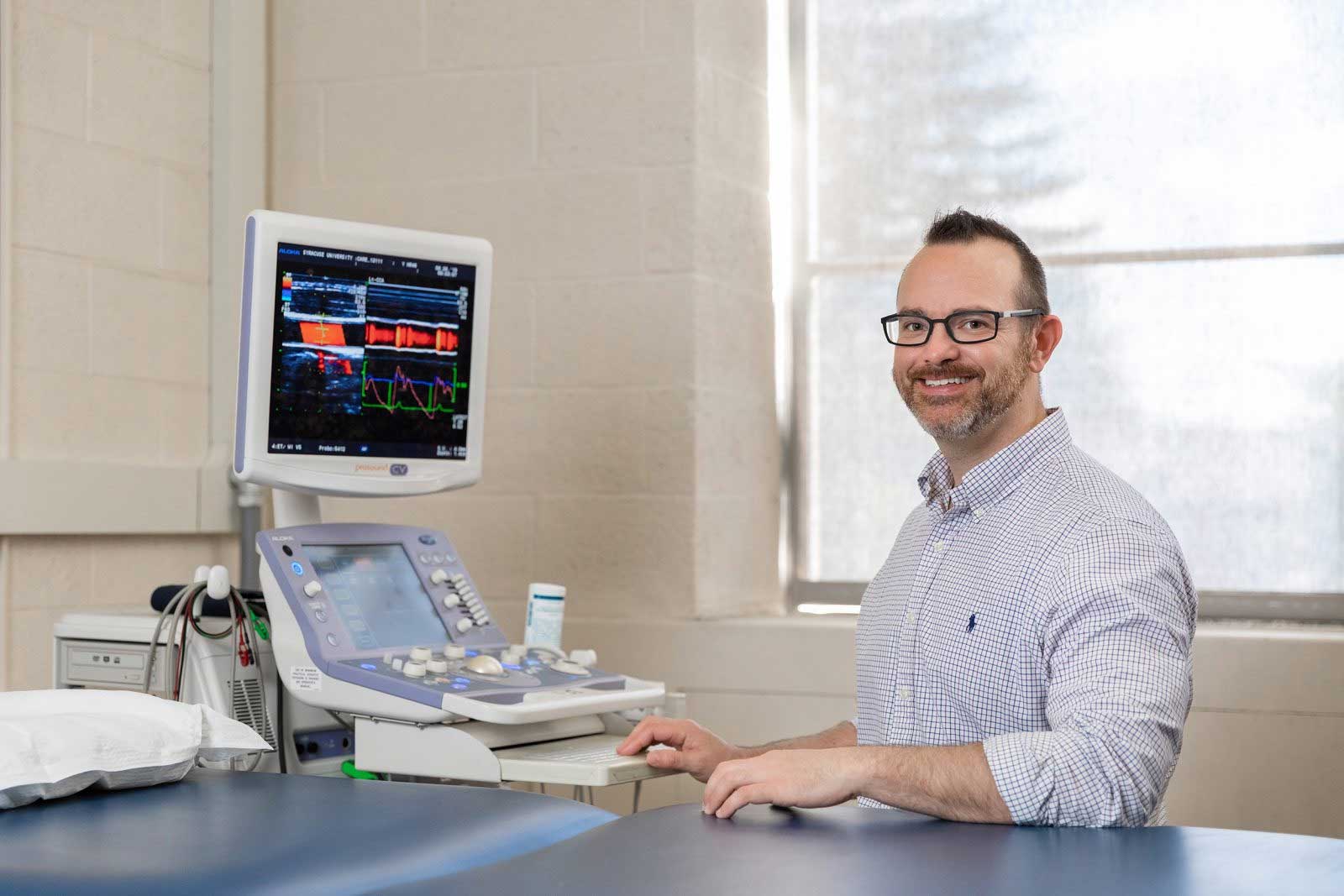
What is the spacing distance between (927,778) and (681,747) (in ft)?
1.47

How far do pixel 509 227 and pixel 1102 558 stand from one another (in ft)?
5.76

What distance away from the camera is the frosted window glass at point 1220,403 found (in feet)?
9.52

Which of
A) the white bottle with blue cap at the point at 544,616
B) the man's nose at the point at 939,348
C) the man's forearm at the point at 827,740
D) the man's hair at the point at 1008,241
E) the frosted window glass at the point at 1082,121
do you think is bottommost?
the man's forearm at the point at 827,740

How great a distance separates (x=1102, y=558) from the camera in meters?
1.70

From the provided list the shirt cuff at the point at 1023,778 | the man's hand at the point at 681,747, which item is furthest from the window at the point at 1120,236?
the shirt cuff at the point at 1023,778

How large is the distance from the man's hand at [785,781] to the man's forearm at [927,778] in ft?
0.05

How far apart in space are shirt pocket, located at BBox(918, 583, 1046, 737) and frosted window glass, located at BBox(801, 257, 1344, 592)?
1.27 metres

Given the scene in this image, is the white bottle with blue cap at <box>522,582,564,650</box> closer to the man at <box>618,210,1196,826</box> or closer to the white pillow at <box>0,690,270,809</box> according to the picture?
the man at <box>618,210,1196,826</box>

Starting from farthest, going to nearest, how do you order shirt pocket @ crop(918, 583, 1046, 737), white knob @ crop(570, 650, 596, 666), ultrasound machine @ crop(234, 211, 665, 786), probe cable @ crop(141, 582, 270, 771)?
white knob @ crop(570, 650, 596, 666) → probe cable @ crop(141, 582, 270, 771) → ultrasound machine @ crop(234, 211, 665, 786) → shirt pocket @ crop(918, 583, 1046, 737)

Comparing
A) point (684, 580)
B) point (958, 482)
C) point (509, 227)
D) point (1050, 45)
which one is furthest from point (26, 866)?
point (1050, 45)

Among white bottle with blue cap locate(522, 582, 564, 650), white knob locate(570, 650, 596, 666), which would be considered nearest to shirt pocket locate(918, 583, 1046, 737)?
white knob locate(570, 650, 596, 666)

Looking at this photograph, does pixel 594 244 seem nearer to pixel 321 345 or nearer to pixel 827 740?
pixel 321 345

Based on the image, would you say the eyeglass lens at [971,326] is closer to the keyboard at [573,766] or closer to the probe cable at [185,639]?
the keyboard at [573,766]

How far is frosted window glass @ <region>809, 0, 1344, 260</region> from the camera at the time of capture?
294 centimetres
